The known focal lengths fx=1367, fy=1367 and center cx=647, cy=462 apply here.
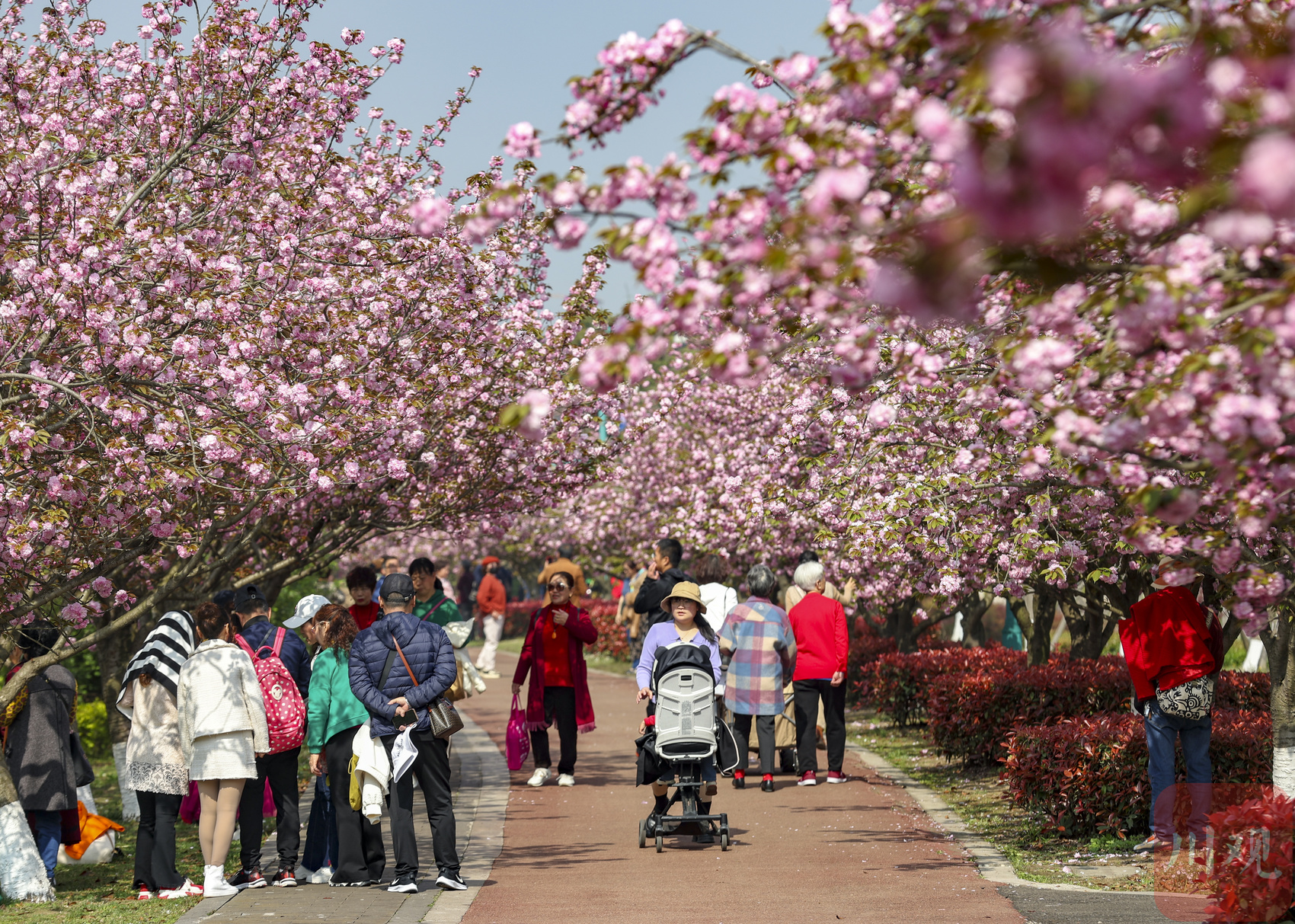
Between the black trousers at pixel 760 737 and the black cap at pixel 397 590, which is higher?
the black cap at pixel 397 590

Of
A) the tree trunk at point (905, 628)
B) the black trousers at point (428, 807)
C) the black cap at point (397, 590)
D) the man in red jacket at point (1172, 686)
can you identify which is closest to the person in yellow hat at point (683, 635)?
the black trousers at point (428, 807)

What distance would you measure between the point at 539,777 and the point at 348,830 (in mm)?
4105

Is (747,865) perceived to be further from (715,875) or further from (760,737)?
(760,737)

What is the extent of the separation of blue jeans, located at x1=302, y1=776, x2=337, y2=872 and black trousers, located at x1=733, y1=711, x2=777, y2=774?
3945mm

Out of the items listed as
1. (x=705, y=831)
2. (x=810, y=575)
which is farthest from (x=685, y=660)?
(x=810, y=575)

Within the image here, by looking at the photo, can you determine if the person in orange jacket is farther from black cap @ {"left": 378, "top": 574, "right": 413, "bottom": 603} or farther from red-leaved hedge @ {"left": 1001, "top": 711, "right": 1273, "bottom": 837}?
red-leaved hedge @ {"left": 1001, "top": 711, "right": 1273, "bottom": 837}

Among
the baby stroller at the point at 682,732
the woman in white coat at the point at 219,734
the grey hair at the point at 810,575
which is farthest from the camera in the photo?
the grey hair at the point at 810,575

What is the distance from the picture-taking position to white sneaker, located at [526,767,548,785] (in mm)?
12047

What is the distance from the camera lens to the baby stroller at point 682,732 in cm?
904

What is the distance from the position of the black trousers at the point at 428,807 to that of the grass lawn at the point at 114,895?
1.21 metres

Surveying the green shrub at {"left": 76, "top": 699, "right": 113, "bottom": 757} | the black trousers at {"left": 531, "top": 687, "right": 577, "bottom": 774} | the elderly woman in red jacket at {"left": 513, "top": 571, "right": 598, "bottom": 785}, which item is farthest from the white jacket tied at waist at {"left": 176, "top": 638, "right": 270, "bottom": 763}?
the green shrub at {"left": 76, "top": 699, "right": 113, "bottom": 757}

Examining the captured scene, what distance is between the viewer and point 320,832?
27.8ft

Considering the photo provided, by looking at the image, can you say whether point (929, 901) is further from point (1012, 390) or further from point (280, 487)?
point (280, 487)

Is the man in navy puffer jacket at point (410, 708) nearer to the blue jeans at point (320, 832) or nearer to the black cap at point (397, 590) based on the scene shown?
the black cap at point (397, 590)
